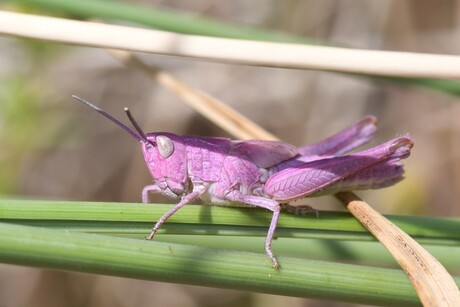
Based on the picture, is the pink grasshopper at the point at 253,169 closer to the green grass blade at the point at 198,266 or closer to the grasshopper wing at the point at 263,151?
the grasshopper wing at the point at 263,151

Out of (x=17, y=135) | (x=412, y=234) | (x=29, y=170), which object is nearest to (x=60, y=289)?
(x=29, y=170)

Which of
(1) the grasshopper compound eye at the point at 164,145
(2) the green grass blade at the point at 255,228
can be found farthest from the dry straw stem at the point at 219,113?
(2) the green grass blade at the point at 255,228

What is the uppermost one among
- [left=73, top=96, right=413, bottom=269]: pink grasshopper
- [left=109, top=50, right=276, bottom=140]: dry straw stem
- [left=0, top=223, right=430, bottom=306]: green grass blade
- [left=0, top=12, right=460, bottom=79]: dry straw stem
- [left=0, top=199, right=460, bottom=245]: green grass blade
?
[left=0, top=12, right=460, bottom=79]: dry straw stem

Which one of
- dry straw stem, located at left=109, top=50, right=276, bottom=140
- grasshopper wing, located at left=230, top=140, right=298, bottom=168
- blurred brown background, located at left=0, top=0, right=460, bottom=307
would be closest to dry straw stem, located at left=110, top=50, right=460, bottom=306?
dry straw stem, located at left=109, top=50, right=276, bottom=140

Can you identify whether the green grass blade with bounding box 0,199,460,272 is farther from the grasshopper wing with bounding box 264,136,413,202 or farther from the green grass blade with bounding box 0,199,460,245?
the grasshopper wing with bounding box 264,136,413,202

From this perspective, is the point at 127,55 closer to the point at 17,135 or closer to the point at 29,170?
the point at 17,135

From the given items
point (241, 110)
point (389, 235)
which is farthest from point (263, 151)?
point (241, 110)

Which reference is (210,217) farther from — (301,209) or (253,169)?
(253,169)
